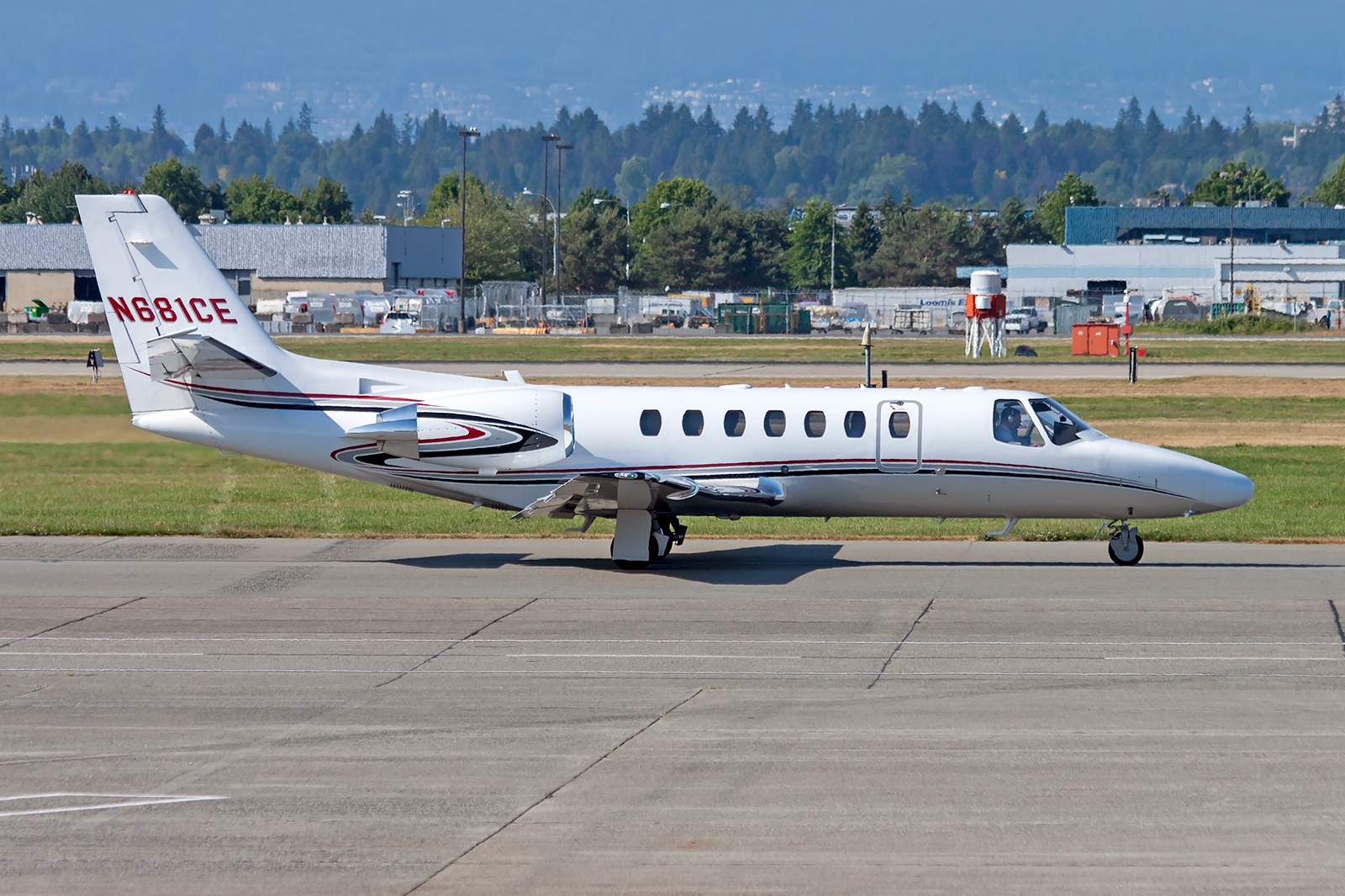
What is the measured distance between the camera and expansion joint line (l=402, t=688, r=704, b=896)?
9734mm

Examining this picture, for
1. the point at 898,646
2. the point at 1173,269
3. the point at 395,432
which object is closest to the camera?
the point at 898,646

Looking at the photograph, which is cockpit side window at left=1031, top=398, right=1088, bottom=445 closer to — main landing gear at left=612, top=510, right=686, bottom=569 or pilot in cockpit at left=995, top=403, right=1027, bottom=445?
pilot in cockpit at left=995, top=403, right=1027, bottom=445

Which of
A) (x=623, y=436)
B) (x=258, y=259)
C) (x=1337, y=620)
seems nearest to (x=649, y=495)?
(x=623, y=436)

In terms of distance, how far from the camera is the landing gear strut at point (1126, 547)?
863 inches

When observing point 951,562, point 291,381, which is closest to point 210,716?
point 291,381

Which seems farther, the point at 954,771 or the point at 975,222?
the point at 975,222

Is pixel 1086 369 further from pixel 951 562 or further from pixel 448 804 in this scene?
pixel 448 804

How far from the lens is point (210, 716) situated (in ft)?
44.5

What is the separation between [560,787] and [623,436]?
10479 mm

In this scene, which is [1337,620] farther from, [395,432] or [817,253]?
[817,253]

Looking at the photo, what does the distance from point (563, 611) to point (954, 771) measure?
7708mm

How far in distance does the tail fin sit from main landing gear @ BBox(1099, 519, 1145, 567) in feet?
41.0

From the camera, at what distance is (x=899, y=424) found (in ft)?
70.7

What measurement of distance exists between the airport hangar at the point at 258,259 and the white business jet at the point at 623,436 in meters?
106
